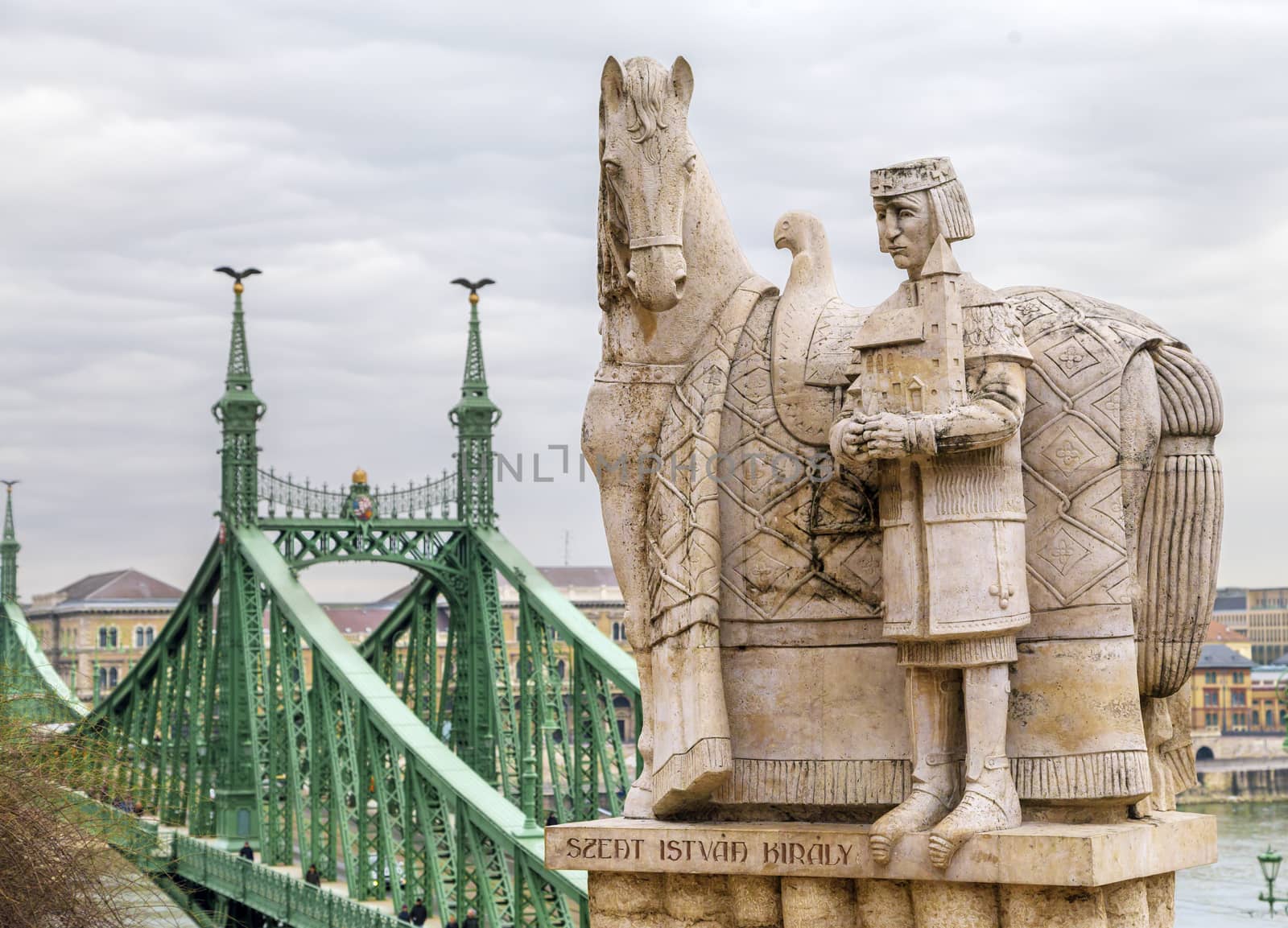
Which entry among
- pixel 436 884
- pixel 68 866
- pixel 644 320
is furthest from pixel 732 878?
pixel 436 884

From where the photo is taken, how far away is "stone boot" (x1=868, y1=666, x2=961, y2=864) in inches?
311

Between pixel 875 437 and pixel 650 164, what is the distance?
5.33 feet

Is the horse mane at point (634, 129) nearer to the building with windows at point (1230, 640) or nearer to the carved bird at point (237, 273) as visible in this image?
the carved bird at point (237, 273)

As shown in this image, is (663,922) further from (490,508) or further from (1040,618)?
(490,508)

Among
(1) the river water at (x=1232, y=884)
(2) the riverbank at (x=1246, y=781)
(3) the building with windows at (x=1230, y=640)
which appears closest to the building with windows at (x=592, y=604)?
(1) the river water at (x=1232, y=884)

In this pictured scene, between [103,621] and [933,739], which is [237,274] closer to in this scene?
[933,739]

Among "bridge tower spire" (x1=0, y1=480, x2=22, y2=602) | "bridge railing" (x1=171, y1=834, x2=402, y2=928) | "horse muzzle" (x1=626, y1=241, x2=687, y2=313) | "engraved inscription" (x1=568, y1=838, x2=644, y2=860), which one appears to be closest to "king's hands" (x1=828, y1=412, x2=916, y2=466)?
"horse muzzle" (x1=626, y1=241, x2=687, y2=313)

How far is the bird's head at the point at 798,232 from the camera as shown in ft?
29.3

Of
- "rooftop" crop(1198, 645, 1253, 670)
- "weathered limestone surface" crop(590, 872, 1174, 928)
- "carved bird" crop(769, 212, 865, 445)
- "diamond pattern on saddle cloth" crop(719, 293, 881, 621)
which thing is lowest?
"weathered limestone surface" crop(590, 872, 1174, 928)

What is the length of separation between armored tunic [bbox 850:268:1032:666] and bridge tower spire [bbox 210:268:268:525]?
29408 mm

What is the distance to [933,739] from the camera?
313 inches

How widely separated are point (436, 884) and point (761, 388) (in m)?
22.5

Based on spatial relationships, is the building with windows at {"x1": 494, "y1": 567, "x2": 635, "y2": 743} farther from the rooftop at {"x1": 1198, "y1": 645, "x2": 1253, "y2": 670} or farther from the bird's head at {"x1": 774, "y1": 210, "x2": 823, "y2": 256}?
the bird's head at {"x1": 774, "y1": 210, "x2": 823, "y2": 256}

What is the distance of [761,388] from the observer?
859cm
